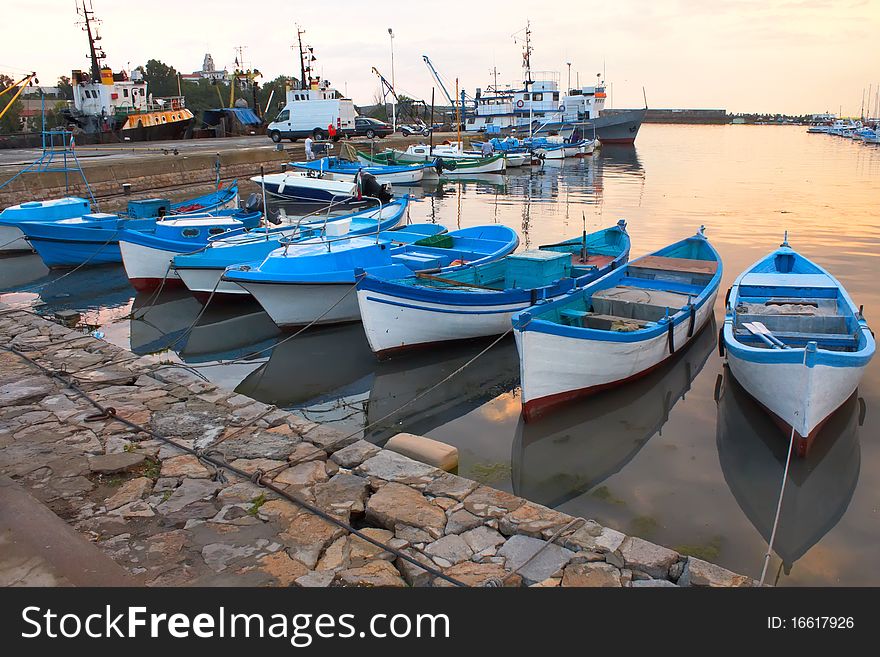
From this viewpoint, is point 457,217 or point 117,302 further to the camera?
point 457,217

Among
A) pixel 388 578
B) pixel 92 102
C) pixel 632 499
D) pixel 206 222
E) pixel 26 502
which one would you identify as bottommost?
pixel 632 499

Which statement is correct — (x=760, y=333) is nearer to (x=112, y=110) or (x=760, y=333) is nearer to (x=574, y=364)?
(x=574, y=364)

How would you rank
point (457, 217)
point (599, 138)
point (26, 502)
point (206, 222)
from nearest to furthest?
point (26, 502) < point (206, 222) < point (457, 217) < point (599, 138)

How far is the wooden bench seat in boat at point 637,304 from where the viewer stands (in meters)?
9.89

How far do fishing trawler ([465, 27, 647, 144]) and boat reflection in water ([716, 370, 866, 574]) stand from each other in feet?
183

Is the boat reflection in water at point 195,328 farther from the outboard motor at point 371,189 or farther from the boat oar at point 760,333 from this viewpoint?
the outboard motor at point 371,189

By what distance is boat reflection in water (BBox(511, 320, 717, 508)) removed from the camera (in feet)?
23.7

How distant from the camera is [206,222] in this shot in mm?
15141

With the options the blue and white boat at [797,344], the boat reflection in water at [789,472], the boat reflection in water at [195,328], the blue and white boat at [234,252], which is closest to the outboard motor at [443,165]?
the blue and white boat at [234,252]

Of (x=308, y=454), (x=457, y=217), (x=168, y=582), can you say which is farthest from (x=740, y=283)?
(x=457, y=217)

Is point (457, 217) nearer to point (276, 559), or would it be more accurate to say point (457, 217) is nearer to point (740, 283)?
point (740, 283)

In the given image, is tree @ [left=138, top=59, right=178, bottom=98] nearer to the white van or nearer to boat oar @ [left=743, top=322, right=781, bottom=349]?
the white van

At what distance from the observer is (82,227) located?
16.1 meters
